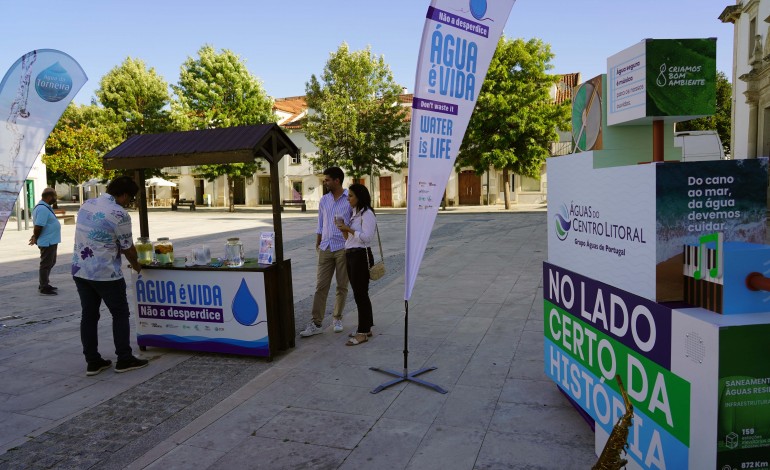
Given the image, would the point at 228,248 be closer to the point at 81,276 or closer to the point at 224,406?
the point at 81,276

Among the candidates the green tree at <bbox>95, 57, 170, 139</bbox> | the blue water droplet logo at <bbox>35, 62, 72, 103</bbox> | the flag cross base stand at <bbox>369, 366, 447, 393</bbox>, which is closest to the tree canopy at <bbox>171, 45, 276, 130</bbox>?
the green tree at <bbox>95, 57, 170, 139</bbox>

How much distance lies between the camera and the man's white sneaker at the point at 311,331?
20.2 ft

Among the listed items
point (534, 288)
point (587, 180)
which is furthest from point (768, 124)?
point (587, 180)

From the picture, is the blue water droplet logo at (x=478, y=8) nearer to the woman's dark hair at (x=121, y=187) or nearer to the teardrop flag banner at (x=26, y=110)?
the woman's dark hair at (x=121, y=187)

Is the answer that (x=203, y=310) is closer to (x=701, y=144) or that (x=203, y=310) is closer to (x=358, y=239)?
(x=358, y=239)

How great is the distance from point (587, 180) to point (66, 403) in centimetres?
448

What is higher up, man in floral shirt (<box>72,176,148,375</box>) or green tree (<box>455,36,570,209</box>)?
green tree (<box>455,36,570,209</box>)

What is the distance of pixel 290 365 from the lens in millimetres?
5234

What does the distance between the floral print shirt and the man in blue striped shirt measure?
203cm

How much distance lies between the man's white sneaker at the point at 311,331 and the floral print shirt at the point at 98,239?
82.1 inches

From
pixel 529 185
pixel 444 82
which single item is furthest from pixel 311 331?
pixel 529 185

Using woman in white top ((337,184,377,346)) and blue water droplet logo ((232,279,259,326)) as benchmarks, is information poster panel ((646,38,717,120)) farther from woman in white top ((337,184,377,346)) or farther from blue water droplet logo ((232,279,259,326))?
blue water droplet logo ((232,279,259,326))

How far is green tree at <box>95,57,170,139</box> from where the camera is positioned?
4159 cm

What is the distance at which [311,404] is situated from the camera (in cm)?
428
